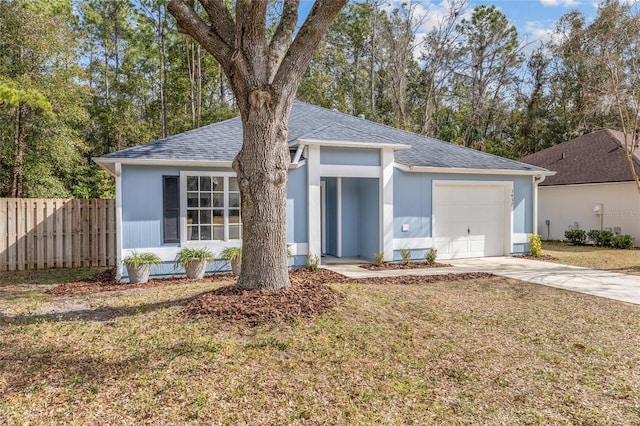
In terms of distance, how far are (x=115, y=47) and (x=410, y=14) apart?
17564 millimetres

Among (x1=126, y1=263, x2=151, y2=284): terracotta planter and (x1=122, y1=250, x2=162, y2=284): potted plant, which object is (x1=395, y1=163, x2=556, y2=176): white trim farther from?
(x1=126, y1=263, x2=151, y2=284): terracotta planter

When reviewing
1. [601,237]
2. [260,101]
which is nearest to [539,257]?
[601,237]

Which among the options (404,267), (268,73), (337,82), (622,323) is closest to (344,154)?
(404,267)

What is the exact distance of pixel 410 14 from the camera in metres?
26.2

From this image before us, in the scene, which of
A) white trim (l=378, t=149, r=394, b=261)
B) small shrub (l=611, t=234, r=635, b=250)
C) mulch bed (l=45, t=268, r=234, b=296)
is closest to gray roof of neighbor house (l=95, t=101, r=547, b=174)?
white trim (l=378, t=149, r=394, b=261)

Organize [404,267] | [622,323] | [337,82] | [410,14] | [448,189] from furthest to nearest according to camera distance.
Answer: [337,82]
[410,14]
[448,189]
[404,267]
[622,323]

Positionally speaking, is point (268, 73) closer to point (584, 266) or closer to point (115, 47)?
point (584, 266)

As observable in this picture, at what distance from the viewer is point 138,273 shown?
8602mm

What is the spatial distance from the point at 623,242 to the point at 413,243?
880cm

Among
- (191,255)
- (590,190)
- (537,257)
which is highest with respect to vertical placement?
(590,190)

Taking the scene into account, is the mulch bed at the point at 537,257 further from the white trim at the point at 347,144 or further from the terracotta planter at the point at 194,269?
the terracotta planter at the point at 194,269

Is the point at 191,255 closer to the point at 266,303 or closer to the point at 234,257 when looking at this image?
the point at 234,257

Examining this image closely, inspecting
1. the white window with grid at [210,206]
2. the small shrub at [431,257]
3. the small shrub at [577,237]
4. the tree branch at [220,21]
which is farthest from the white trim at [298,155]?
the small shrub at [577,237]

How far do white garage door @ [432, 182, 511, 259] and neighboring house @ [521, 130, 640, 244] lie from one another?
20.4 ft
